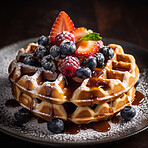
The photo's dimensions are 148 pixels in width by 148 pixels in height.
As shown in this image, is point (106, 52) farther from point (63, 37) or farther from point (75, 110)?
point (75, 110)

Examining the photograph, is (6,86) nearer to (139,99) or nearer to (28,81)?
(28,81)

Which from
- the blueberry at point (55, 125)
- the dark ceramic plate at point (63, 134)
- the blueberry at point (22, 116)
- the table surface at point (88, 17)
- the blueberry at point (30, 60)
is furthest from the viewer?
the table surface at point (88, 17)

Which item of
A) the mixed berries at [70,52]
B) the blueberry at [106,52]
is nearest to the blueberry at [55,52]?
the mixed berries at [70,52]

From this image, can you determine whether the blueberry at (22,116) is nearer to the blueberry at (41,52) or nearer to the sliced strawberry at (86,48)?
the blueberry at (41,52)

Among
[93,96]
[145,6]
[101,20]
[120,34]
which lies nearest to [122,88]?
[93,96]

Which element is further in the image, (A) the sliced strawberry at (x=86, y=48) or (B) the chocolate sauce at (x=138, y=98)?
(B) the chocolate sauce at (x=138, y=98)

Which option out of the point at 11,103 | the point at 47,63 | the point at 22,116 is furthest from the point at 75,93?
the point at 11,103

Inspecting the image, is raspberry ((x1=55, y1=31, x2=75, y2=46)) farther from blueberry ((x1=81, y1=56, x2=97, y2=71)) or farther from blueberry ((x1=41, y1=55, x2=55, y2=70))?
blueberry ((x1=81, y1=56, x2=97, y2=71))
